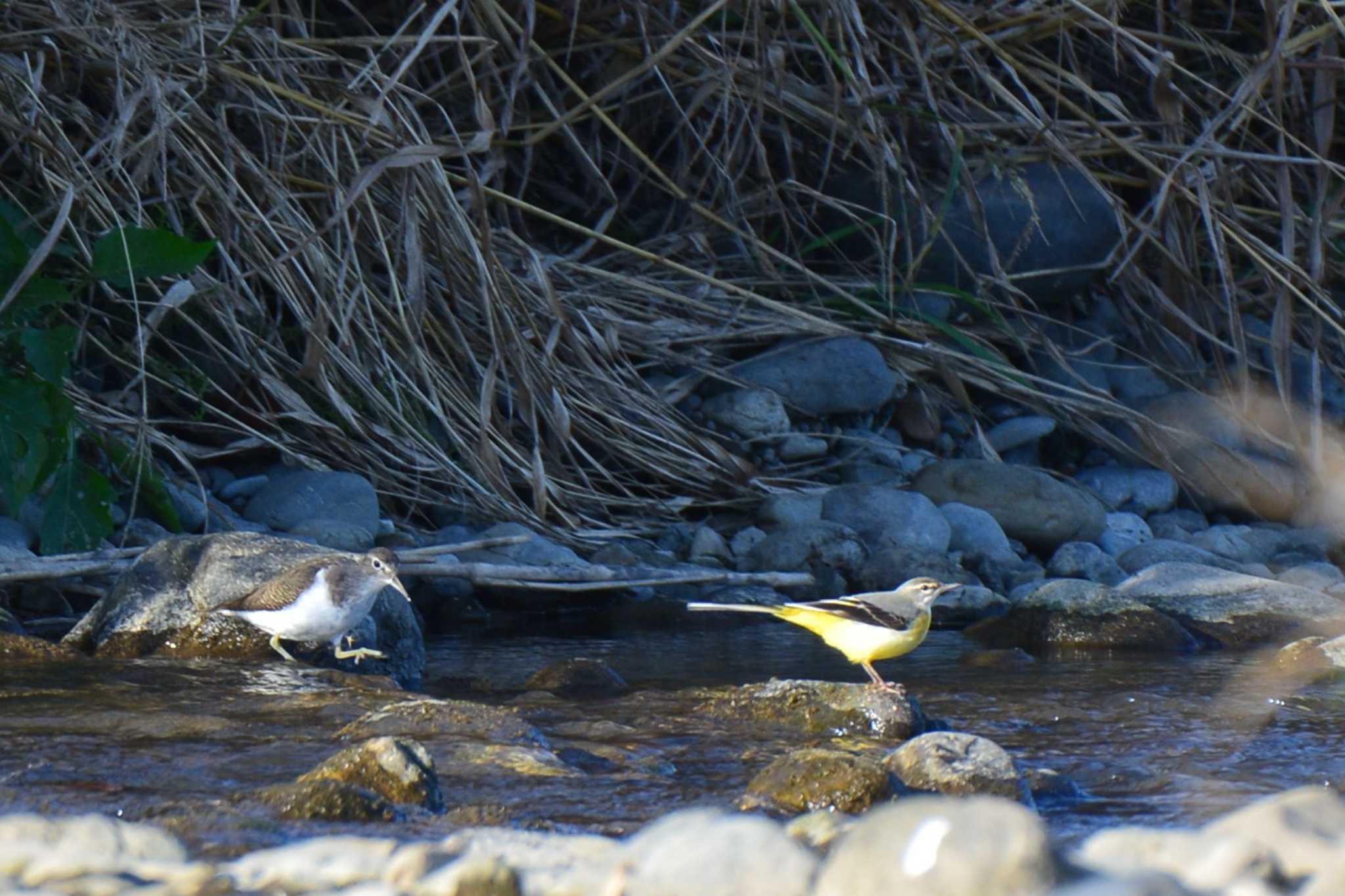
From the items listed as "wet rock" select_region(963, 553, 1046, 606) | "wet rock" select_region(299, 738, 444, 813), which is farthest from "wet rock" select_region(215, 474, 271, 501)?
"wet rock" select_region(299, 738, 444, 813)

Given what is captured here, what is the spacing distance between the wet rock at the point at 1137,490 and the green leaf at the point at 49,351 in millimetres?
5801

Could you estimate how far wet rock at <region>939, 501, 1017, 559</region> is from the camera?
881cm

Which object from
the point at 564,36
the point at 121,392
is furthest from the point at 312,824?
the point at 564,36

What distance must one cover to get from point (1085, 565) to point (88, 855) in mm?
6219

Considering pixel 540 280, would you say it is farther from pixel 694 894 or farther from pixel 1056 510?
pixel 694 894

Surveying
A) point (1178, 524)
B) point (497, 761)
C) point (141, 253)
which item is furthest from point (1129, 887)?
point (1178, 524)

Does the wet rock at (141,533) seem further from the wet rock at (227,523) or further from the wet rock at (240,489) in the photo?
the wet rock at (240,489)

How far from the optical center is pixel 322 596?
19.0 feet

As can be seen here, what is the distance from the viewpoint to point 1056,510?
29.9 ft

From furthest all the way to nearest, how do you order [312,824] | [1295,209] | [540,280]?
[1295,209] < [540,280] < [312,824]

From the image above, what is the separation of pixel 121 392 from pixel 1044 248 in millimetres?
5512

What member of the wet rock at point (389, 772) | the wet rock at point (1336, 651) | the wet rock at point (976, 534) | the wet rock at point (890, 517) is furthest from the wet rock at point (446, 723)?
the wet rock at point (976, 534)

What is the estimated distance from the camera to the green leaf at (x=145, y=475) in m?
7.18

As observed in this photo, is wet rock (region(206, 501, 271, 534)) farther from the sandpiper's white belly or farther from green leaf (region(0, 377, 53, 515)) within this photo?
the sandpiper's white belly
